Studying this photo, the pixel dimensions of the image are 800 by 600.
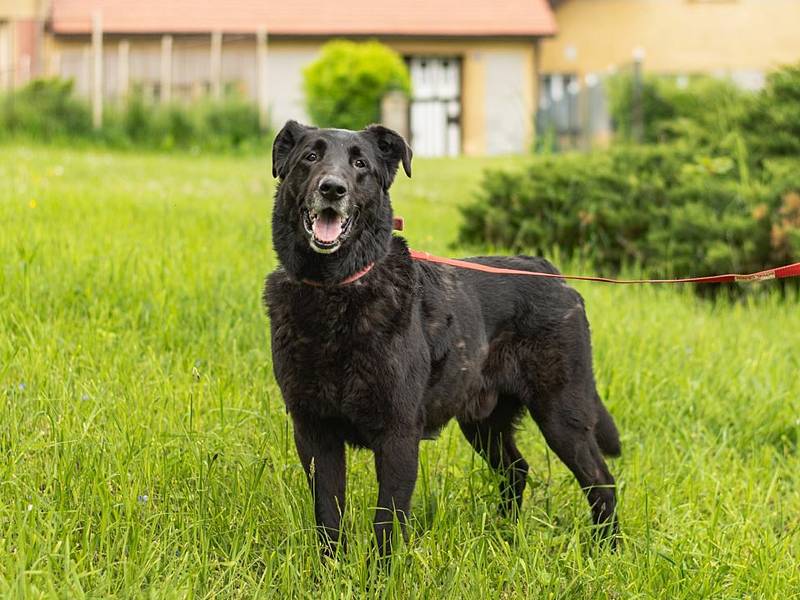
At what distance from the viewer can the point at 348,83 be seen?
23891 mm

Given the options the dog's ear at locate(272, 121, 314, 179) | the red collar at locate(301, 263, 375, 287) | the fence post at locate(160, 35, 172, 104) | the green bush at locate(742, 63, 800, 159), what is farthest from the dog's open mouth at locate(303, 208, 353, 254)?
the fence post at locate(160, 35, 172, 104)

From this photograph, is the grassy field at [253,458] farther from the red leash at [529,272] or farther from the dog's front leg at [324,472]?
the red leash at [529,272]

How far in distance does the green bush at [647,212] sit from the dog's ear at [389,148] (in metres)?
5.02

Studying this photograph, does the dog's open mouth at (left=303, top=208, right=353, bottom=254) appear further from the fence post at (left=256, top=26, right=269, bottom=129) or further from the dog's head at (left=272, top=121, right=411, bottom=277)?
the fence post at (left=256, top=26, right=269, bottom=129)

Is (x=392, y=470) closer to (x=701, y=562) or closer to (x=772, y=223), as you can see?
(x=701, y=562)

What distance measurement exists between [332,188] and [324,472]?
1003 millimetres

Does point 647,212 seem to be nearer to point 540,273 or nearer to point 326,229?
point 540,273

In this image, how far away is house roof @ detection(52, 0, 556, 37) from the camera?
26438mm

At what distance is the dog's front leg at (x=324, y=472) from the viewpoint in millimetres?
3713

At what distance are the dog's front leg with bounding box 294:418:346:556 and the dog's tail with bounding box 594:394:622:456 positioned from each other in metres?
1.41

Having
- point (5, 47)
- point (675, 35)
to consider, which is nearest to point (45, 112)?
point (5, 47)

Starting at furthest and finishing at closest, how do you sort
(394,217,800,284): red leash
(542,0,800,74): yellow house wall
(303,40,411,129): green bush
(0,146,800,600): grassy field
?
(542,0,800,74): yellow house wall, (303,40,411,129): green bush, (394,217,800,284): red leash, (0,146,800,600): grassy field

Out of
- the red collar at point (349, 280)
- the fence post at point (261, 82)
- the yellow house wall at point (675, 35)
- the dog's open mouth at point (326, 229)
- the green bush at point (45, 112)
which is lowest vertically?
the red collar at point (349, 280)

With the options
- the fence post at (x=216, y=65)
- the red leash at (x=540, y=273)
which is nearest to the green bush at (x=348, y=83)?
the fence post at (x=216, y=65)
